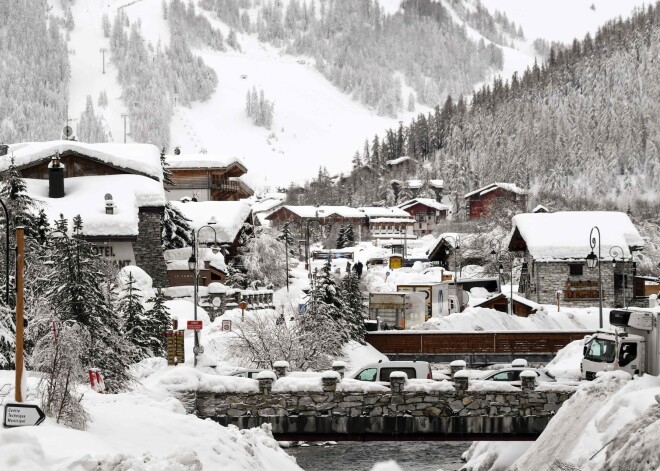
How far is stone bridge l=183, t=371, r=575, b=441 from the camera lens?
27.5 meters

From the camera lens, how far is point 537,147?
194875 millimetres

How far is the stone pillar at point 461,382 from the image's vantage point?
27.6m

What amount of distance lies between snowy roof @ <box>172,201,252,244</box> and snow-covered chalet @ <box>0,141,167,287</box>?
986 cm

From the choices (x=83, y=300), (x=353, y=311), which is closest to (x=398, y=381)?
(x=83, y=300)

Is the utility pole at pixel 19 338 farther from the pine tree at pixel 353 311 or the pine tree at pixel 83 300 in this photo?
the pine tree at pixel 353 311

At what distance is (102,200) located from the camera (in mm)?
57438

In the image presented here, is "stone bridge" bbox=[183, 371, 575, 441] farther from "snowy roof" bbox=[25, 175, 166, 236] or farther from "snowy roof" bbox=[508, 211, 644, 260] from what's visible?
"snowy roof" bbox=[508, 211, 644, 260]

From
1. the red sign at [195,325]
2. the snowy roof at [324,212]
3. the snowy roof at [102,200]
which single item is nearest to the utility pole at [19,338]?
the red sign at [195,325]

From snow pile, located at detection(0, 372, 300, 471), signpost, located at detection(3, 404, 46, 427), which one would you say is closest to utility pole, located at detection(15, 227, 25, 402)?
snow pile, located at detection(0, 372, 300, 471)

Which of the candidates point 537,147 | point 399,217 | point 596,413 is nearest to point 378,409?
point 596,413

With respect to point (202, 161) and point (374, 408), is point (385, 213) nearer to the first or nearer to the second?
point (202, 161)

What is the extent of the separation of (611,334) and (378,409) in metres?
8.10

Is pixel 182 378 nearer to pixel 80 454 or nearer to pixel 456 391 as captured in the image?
pixel 456 391

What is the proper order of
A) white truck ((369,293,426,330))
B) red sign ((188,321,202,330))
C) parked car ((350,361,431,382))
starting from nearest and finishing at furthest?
parked car ((350,361,431,382)), red sign ((188,321,202,330)), white truck ((369,293,426,330))
